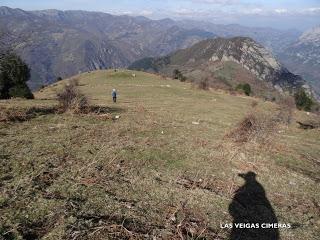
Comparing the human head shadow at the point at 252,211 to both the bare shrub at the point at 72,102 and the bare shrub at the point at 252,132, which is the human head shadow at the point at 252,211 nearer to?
the bare shrub at the point at 252,132

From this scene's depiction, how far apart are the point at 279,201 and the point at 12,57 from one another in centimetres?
1430

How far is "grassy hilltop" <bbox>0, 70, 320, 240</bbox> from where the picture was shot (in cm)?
914

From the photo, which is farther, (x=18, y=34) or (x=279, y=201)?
(x=18, y=34)

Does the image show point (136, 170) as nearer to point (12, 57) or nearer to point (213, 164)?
point (213, 164)

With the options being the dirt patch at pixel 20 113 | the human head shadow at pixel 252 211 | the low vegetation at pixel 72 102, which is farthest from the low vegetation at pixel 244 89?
the human head shadow at pixel 252 211

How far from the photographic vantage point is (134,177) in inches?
493

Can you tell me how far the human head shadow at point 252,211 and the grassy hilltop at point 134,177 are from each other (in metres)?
0.24

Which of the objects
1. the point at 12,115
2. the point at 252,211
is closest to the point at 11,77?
the point at 12,115

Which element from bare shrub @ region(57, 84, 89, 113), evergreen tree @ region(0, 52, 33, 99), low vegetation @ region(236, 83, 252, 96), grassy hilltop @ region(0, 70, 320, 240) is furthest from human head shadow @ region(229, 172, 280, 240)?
low vegetation @ region(236, 83, 252, 96)

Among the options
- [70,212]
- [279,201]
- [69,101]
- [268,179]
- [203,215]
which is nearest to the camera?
[70,212]

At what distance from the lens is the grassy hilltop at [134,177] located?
9.14 meters

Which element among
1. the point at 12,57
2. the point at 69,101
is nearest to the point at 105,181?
the point at 12,57

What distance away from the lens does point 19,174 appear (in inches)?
444

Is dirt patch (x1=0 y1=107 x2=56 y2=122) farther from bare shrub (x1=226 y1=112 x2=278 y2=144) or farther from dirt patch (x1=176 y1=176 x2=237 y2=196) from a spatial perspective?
bare shrub (x1=226 y1=112 x2=278 y2=144)
